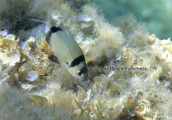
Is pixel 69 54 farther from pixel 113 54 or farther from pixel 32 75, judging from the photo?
pixel 113 54

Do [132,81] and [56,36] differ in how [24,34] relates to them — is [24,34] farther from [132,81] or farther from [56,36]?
[132,81]

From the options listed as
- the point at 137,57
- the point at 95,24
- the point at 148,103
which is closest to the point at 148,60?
the point at 137,57

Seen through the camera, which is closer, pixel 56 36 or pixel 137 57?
pixel 56 36

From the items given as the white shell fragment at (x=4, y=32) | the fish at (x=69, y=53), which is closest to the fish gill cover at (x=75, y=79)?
the white shell fragment at (x=4, y=32)

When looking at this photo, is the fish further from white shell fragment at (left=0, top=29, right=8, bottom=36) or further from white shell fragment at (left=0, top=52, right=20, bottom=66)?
white shell fragment at (left=0, top=29, right=8, bottom=36)

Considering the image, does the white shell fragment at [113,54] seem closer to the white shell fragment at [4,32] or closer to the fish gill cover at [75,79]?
the fish gill cover at [75,79]

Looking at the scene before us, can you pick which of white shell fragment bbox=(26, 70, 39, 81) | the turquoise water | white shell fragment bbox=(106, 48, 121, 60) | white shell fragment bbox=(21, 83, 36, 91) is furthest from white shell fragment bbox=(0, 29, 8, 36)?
the turquoise water
